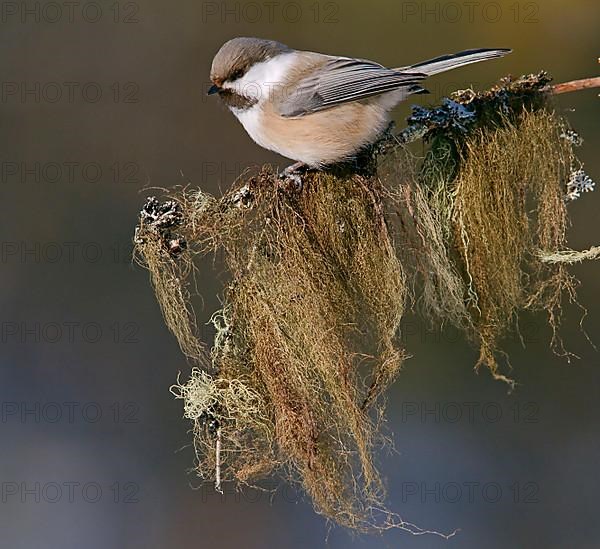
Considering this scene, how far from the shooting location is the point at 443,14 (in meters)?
2.98

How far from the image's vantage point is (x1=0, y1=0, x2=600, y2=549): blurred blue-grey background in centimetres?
314

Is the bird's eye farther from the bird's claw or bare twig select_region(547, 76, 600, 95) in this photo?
bare twig select_region(547, 76, 600, 95)

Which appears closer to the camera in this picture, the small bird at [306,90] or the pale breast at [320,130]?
the pale breast at [320,130]

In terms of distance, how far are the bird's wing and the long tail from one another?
5 centimetres

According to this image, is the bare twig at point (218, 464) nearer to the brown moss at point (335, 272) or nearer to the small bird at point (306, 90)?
the brown moss at point (335, 272)

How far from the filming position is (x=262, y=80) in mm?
2277

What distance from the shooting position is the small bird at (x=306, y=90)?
2180mm

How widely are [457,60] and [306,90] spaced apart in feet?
1.32

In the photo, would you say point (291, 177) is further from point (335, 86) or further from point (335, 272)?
point (335, 86)

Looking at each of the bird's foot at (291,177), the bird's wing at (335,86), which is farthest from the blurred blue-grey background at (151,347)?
the bird's foot at (291,177)

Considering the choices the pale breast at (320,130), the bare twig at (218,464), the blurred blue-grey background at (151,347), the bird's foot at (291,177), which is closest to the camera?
the bare twig at (218,464)

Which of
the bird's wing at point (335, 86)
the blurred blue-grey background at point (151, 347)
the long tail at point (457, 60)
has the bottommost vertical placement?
the blurred blue-grey background at point (151, 347)

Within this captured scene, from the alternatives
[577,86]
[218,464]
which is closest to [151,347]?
[218,464]

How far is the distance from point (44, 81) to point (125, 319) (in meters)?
0.98
